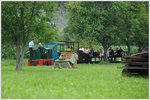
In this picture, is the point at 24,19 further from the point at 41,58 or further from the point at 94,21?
the point at 94,21

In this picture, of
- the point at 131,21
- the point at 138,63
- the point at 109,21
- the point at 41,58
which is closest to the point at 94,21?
the point at 109,21

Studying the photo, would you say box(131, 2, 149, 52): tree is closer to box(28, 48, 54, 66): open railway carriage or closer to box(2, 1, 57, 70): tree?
box(28, 48, 54, 66): open railway carriage

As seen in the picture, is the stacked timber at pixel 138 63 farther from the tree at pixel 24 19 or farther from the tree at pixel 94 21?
the tree at pixel 94 21

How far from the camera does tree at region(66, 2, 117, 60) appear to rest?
113ft

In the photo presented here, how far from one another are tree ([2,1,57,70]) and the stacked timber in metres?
6.89

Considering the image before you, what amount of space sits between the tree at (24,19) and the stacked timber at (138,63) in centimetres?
689

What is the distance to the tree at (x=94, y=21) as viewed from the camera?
34312mm

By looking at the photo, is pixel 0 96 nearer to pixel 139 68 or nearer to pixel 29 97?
pixel 29 97

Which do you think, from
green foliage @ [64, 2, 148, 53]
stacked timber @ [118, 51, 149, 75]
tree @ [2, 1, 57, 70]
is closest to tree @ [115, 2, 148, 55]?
green foliage @ [64, 2, 148, 53]

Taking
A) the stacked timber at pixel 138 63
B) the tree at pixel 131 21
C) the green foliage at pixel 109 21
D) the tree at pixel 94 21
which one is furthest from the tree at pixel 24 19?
the tree at pixel 131 21

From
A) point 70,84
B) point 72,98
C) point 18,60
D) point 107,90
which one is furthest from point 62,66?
point 72,98

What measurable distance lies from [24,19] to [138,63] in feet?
28.2

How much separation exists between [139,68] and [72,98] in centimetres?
657

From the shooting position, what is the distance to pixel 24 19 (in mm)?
21234
